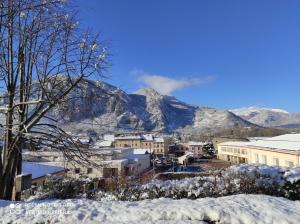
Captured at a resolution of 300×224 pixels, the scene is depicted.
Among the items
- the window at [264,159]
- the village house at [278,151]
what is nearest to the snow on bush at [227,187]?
the village house at [278,151]

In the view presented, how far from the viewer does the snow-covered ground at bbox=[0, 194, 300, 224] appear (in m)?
6.36

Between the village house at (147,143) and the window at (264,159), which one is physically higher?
the village house at (147,143)

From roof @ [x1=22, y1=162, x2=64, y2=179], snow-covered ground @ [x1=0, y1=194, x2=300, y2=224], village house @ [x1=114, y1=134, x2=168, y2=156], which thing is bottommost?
roof @ [x1=22, y1=162, x2=64, y2=179]

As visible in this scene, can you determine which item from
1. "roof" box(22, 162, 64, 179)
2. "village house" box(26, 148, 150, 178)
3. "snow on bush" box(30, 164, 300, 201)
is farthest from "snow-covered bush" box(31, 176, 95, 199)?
"roof" box(22, 162, 64, 179)

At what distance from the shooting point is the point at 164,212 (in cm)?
666

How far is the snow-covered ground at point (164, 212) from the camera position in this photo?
6.36 m

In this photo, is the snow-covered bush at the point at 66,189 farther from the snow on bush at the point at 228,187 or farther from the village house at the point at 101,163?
the snow on bush at the point at 228,187

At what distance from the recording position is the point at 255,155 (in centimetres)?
3462

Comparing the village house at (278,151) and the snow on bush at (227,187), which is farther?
the village house at (278,151)

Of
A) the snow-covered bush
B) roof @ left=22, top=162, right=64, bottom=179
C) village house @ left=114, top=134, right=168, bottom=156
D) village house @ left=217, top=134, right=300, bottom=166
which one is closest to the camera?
the snow-covered bush

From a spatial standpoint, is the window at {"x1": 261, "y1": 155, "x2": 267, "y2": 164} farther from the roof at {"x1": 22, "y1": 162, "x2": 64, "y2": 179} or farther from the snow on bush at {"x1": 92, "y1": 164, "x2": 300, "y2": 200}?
the snow on bush at {"x1": 92, "y1": 164, "x2": 300, "y2": 200}

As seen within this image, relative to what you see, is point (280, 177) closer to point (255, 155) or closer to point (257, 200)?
point (257, 200)

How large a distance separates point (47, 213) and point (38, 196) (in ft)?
17.6

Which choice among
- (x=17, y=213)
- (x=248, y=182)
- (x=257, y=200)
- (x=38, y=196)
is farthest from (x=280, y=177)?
(x=38, y=196)
